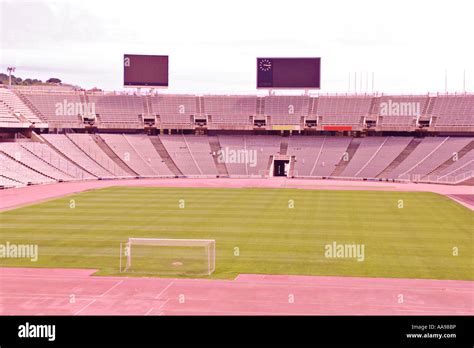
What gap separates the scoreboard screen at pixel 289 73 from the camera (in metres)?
83.0

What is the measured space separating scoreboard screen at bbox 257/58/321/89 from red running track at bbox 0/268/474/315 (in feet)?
212

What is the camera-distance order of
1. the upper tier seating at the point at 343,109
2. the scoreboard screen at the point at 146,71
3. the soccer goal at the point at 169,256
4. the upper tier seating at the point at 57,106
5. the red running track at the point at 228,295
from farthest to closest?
the scoreboard screen at the point at 146,71 → the upper tier seating at the point at 343,109 → the upper tier seating at the point at 57,106 → the soccer goal at the point at 169,256 → the red running track at the point at 228,295

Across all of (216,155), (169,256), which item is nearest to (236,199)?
(169,256)

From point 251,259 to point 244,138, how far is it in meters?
61.6

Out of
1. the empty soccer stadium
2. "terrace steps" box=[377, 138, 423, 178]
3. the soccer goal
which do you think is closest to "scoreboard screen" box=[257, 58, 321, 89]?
the empty soccer stadium

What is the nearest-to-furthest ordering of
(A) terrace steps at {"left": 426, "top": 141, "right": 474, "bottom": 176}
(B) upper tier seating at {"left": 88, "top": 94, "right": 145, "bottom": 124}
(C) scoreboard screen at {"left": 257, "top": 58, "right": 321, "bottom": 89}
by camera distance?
(A) terrace steps at {"left": 426, "top": 141, "right": 474, "bottom": 176}, (C) scoreboard screen at {"left": 257, "top": 58, "right": 321, "bottom": 89}, (B) upper tier seating at {"left": 88, "top": 94, "right": 145, "bottom": 124}

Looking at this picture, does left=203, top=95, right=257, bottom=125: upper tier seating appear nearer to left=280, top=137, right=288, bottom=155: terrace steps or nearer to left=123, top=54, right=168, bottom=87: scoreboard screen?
left=280, top=137, right=288, bottom=155: terrace steps

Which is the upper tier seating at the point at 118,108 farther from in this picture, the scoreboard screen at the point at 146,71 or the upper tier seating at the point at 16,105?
the upper tier seating at the point at 16,105

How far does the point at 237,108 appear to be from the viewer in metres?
88.0

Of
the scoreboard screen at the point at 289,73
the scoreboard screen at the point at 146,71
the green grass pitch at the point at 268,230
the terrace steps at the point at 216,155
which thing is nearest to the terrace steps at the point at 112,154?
the scoreboard screen at the point at 146,71

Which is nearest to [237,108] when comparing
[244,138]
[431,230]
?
[244,138]

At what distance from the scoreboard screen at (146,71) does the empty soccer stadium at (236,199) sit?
22 centimetres

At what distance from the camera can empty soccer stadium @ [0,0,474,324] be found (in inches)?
778
